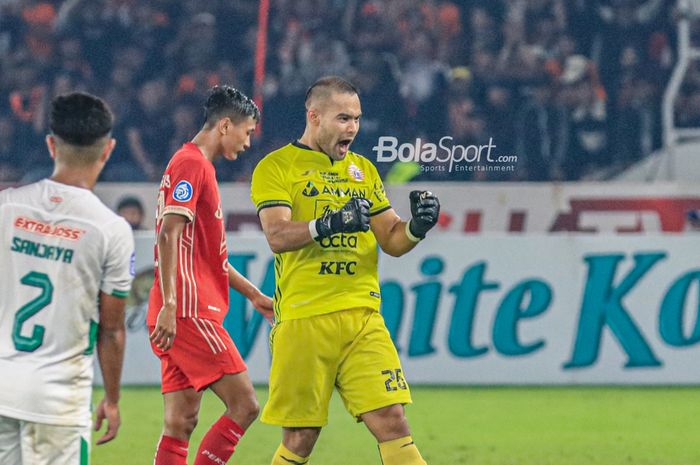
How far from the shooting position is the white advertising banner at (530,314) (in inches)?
423

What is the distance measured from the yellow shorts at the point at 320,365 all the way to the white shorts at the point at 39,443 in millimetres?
1597

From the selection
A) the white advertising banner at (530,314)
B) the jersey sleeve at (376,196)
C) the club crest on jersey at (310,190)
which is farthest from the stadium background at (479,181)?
the club crest on jersey at (310,190)

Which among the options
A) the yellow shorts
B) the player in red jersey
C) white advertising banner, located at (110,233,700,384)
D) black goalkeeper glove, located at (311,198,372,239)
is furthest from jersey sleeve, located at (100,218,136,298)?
white advertising banner, located at (110,233,700,384)

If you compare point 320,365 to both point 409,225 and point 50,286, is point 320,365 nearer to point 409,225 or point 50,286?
point 409,225

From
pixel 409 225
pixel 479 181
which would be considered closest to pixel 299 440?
pixel 409 225

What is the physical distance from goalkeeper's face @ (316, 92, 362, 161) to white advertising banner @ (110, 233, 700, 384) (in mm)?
5221

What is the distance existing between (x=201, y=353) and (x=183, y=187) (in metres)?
0.72

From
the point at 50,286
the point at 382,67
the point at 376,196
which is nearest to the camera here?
the point at 50,286

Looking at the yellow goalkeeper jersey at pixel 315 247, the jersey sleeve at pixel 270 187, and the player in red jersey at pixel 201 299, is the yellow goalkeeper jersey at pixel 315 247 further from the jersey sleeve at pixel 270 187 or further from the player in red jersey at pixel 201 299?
the player in red jersey at pixel 201 299

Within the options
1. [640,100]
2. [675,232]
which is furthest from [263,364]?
[640,100]

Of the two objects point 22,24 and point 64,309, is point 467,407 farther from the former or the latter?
point 22,24

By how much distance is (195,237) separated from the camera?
5684 millimetres

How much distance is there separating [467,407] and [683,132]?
14.9ft

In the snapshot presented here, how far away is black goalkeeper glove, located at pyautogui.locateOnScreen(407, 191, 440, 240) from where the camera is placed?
5457mm
